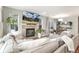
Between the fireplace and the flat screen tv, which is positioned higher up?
the flat screen tv

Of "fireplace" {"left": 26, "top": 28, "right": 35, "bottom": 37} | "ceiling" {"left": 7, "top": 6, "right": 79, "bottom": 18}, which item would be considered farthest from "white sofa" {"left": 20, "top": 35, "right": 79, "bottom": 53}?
"ceiling" {"left": 7, "top": 6, "right": 79, "bottom": 18}

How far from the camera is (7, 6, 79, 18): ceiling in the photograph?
1511 mm

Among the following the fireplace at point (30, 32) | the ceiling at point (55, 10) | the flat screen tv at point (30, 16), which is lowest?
the fireplace at point (30, 32)

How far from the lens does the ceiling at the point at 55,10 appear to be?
4.96 feet

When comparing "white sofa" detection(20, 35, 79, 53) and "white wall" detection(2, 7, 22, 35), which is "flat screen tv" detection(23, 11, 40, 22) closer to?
"white wall" detection(2, 7, 22, 35)

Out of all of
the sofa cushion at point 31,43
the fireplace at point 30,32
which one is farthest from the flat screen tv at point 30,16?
the sofa cushion at point 31,43

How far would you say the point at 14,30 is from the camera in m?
1.52

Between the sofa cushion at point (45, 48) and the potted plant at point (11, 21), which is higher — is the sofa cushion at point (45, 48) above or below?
below

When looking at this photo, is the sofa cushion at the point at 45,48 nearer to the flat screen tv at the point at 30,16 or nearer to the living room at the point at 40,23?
the living room at the point at 40,23

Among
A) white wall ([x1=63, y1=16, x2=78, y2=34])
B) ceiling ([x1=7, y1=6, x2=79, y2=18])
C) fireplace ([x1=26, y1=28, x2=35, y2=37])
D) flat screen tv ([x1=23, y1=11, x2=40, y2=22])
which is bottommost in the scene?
fireplace ([x1=26, y1=28, x2=35, y2=37])

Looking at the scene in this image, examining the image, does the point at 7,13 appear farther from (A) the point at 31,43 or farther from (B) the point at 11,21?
(A) the point at 31,43

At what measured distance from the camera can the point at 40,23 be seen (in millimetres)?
1579
